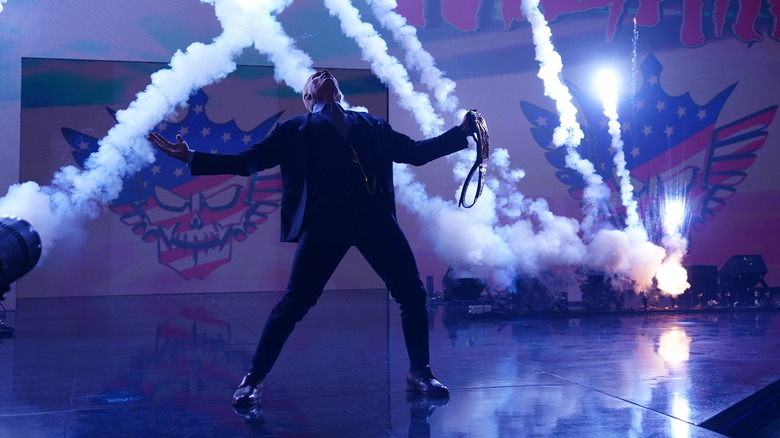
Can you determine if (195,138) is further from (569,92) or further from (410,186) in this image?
(569,92)

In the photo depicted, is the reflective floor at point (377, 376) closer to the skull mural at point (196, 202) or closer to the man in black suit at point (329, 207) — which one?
the man in black suit at point (329, 207)

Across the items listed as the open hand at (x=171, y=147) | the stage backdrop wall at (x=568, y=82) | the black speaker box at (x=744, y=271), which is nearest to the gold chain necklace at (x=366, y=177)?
the open hand at (x=171, y=147)

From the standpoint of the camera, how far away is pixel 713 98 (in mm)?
13031

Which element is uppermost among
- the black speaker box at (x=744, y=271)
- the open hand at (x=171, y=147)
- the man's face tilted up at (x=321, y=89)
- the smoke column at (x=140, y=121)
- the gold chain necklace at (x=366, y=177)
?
the smoke column at (x=140, y=121)

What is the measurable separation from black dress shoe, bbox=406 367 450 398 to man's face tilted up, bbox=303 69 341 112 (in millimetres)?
1574

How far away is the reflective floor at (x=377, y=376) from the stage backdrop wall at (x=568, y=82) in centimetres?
A: 425

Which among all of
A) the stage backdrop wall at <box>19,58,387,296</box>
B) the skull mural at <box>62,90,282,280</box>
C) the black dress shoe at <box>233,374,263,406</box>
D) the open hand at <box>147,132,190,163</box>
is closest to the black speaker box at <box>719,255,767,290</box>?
the stage backdrop wall at <box>19,58,387,296</box>

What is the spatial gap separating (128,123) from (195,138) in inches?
47.1

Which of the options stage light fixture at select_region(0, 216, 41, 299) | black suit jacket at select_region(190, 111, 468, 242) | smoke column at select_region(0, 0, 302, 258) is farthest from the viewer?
smoke column at select_region(0, 0, 302, 258)

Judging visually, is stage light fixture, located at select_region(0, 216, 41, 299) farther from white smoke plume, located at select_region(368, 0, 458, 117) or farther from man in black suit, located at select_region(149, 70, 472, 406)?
white smoke plume, located at select_region(368, 0, 458, 117)

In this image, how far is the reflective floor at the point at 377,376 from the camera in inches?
135

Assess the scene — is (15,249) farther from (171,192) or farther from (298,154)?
(171,192)

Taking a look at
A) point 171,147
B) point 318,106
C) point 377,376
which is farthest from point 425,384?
point 171,147

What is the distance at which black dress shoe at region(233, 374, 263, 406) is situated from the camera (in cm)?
379
